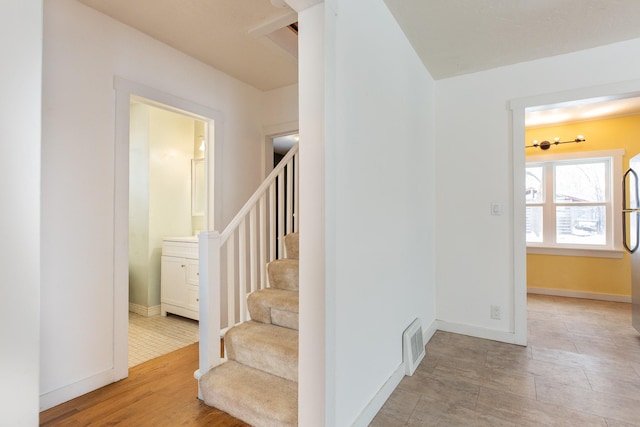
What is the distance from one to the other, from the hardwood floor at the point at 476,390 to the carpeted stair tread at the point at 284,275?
91 centimetres

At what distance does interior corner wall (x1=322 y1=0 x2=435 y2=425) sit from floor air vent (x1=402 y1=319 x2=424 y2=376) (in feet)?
0.18

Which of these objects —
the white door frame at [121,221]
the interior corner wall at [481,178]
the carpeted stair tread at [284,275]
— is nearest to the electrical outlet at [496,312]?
the interior corner wall at [481,178]

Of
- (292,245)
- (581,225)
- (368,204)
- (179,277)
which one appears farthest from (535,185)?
(179,277)

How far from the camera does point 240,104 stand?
3264 mm

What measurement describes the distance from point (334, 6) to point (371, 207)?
101 cm

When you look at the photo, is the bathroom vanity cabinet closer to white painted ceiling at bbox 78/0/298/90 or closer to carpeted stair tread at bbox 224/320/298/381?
carpeted stair tread at bbox 224/320/298/381

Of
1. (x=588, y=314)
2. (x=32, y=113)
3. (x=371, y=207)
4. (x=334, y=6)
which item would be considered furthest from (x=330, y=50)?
(x=588, y=314)

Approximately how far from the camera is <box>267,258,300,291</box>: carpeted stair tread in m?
2.35

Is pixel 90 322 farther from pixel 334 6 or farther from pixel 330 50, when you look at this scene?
pixel 334 6

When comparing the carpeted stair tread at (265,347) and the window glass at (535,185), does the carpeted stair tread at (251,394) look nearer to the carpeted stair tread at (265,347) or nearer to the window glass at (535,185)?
the carpeted stair tread at (265,347)

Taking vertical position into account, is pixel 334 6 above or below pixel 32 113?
above

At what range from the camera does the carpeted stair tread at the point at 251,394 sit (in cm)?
158

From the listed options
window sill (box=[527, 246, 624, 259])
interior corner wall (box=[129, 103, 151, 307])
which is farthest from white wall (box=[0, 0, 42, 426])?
window sill (box=[527, 246, 624, 259])

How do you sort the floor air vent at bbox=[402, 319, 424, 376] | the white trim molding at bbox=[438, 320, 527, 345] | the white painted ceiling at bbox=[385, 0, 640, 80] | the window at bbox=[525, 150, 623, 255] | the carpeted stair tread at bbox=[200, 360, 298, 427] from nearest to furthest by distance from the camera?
1. the carpeted stair tread at bbox=[200, 360, 298, 427]
2. the white painted ceiling at bbox=[385, 0, 640, 80]
3. the floor air vent at bbox=[402, 319, 424, 376]
4. the white trim molding at bbox=[438, 320, 527, 345]
5. the window at bbox=[525, 150, 623, 255]
